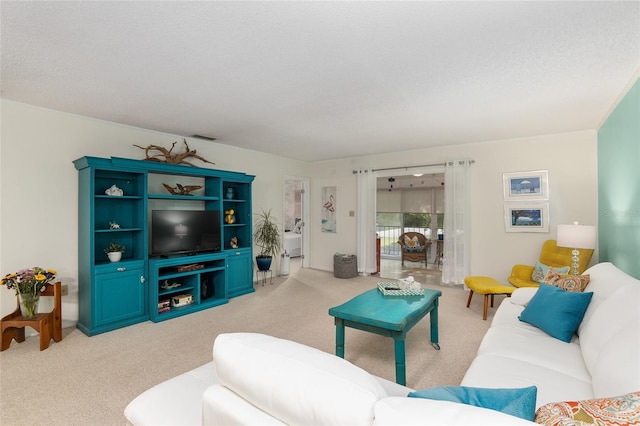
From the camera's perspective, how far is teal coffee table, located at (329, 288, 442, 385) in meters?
2.26

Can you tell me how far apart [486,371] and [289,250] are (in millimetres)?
6820

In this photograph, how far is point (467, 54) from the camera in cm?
224

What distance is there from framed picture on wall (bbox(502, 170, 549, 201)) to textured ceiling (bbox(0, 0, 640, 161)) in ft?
2.92

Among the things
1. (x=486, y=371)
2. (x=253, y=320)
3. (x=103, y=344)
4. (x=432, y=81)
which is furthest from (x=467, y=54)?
(x=103, y=344)

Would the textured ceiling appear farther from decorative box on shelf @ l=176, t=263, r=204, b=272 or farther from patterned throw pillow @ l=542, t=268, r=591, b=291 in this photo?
decorative box on shelf @ l=176, t=263, r=204, b=272

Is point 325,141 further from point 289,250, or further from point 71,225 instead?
point 289,250

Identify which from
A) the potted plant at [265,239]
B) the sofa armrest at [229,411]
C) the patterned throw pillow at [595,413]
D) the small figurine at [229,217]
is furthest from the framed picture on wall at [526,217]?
the sofa armrest at [229,411]

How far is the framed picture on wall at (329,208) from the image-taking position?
6797 mm

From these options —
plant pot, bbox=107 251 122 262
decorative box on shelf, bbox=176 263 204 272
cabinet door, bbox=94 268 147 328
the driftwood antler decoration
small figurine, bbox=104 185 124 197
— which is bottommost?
cabinet door, bbox=94 268 147 328

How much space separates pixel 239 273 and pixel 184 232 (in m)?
1.13

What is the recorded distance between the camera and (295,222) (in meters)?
9.34

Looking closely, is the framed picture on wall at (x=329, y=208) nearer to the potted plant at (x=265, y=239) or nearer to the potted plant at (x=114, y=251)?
the potted plant at (x=265, y=239)

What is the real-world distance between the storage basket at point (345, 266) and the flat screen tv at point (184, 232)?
8.31 ft

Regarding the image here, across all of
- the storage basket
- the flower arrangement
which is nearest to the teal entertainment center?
the flower arrangement
